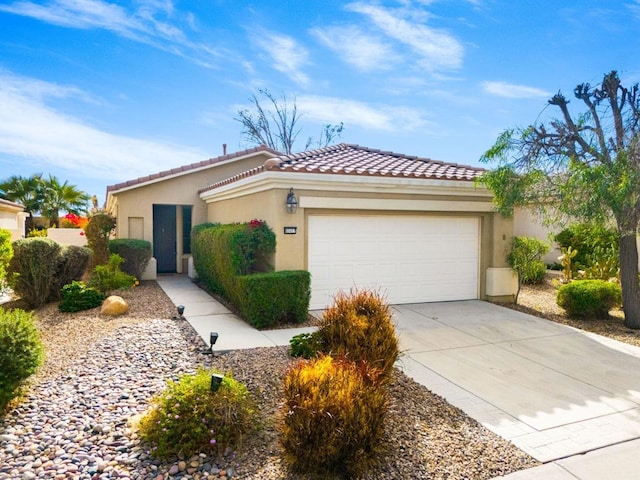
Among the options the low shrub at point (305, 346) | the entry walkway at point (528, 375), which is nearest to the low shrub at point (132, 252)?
the entry walkway at point (528, 375)

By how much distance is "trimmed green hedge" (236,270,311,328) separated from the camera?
8.77m

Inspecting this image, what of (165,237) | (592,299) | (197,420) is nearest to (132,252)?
(165,237)

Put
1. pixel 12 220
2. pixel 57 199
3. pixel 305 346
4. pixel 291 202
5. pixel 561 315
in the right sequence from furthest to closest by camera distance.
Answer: pixel 57 199 → pixel 12 220 → pixel 561 315 → pixel 291 202 → pixel 305 346

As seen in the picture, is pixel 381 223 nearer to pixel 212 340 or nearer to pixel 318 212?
pixel 318 212

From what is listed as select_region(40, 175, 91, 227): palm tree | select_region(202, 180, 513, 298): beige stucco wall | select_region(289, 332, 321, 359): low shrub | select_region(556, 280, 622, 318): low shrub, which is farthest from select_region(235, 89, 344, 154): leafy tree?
select_region(289, 332, 321, 359): low shrub

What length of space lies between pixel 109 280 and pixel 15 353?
303 inches

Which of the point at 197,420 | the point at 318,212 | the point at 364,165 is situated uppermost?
the point at 364,165

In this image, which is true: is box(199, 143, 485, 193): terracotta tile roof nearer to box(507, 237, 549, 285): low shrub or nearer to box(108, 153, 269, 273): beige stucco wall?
box(507, 237, 549, 285): low shrub

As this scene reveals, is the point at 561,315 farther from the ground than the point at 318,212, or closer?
closer

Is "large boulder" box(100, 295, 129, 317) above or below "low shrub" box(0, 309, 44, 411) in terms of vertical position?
below

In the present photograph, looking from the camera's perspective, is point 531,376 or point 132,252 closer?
point 531,376

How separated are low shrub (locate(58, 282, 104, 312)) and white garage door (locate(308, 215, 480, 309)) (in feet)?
→ 17.7

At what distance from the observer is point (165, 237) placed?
1766 cm

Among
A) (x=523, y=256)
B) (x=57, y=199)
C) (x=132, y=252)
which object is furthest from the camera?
(x=57, y=199)
